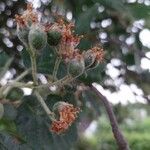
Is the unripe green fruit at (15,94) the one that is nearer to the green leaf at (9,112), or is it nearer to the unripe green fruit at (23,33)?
the green leaf at (9,112)

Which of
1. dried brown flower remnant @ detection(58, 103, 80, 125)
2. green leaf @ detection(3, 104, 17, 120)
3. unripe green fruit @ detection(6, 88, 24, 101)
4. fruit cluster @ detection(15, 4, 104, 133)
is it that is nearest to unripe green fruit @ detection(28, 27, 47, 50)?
fruit cluster @ detection(15, 4, 104, 133)

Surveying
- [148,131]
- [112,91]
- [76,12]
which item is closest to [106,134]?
[148,131]

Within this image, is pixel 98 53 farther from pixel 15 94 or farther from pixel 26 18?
pixel 15 94

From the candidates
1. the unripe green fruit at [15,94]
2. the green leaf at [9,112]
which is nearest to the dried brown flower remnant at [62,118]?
the green leaf at [9,112]

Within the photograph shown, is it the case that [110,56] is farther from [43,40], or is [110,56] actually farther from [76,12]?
[43,40]

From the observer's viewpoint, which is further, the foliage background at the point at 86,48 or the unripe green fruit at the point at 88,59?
the foliage background at the point at 86,48

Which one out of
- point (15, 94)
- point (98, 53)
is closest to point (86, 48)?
point (98, 53)
